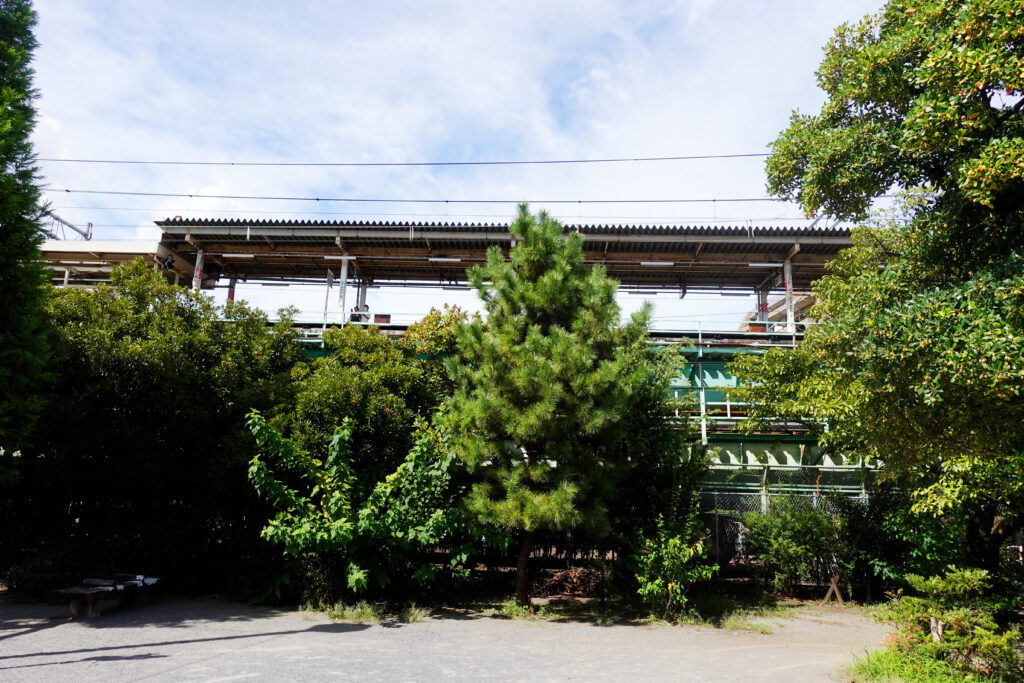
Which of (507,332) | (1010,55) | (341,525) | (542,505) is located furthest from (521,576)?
(1010,55)

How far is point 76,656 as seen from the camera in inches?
255

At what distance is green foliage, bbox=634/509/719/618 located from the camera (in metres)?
9.30

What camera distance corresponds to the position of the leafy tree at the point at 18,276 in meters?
7.21

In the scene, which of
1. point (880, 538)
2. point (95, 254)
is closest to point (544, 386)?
point (880, 538)

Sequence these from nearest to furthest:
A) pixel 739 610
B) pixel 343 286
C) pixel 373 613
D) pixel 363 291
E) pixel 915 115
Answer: pixel 915 115 < pixel 373 613 < pixel 739 610 < pixel 343 286 < pixel 363 291

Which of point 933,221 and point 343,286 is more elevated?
point 343,286

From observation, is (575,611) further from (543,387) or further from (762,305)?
(762,305)

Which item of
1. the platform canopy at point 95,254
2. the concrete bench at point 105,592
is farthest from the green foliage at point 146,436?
the platform canopy at point 95,254

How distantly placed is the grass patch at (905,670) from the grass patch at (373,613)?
5.74m

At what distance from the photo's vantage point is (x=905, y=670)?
611cm

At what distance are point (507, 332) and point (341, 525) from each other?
3.62m

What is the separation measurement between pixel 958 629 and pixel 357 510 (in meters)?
7.48

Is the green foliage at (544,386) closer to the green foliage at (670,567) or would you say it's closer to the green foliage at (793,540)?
the green foliage at (670,567)

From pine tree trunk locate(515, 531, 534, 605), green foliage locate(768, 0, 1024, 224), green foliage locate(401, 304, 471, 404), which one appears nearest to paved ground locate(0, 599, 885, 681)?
pine tree trunk locate(515, 531, 534, 605)
